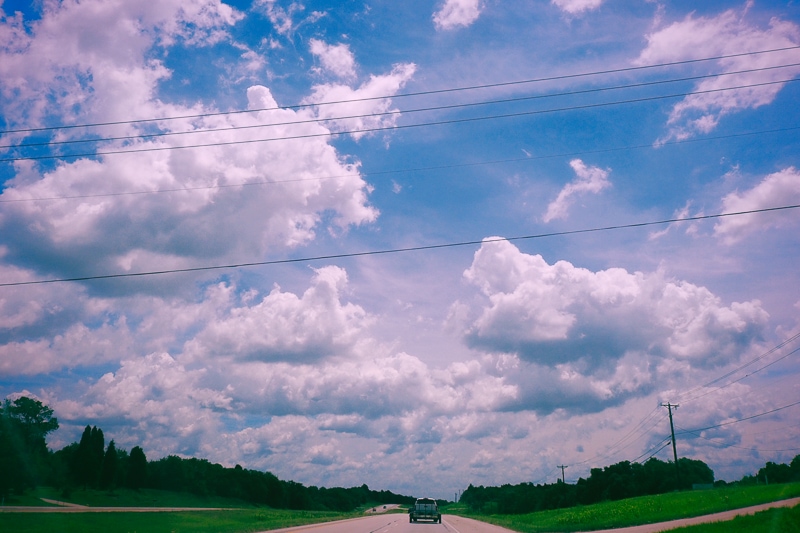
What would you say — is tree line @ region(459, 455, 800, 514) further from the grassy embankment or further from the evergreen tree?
the evergreen tree

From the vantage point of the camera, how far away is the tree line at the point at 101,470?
7519 centimetres

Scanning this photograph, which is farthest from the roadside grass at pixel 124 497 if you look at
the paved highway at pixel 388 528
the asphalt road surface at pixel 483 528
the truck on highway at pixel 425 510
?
the asphalt road surface at pixel 483 528

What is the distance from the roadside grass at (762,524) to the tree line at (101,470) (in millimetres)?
74303

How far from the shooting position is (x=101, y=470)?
10825cm

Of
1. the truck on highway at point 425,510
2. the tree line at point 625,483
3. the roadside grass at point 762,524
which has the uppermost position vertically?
the roadside grass at point 762,524

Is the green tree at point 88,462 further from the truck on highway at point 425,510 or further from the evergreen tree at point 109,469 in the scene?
the truck on highway at point 425,510

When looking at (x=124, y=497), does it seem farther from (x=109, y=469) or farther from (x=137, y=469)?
(x=137, y=469)

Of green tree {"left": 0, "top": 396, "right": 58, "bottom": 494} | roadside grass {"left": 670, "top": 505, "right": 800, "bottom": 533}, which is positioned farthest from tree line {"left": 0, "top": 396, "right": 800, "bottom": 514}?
roadside grass {"left": 670, "top": 505, "right": 800, "bottom": 533}

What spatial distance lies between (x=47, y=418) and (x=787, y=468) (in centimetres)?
13496

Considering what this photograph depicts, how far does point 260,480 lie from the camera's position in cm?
15575

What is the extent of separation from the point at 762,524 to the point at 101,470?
113 metres

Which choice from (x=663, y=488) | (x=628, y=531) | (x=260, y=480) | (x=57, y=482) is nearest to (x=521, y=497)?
(x=663, y=488)

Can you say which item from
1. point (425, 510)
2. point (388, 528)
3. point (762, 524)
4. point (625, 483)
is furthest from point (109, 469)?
point (762, 524)

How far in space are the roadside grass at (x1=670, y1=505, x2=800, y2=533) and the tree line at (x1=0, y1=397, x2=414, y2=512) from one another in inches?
2925
